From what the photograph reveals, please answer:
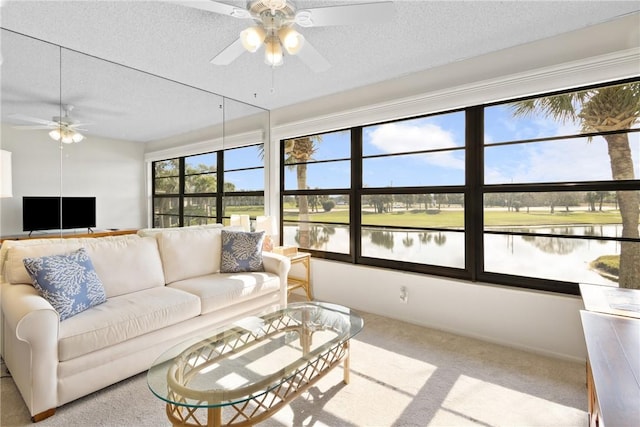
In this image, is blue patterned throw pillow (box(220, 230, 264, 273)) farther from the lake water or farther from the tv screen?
the tv screen

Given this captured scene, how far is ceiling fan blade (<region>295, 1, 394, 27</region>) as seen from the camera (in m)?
1.62

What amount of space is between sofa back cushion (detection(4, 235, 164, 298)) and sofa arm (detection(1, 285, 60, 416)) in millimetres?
434

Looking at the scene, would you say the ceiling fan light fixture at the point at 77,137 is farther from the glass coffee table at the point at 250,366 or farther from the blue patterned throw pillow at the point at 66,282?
the glass coffee table at the point at 250,366

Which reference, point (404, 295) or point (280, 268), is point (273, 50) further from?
point (404, 295)

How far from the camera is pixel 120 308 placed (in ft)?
7.00

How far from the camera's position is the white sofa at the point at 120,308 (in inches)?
69.8

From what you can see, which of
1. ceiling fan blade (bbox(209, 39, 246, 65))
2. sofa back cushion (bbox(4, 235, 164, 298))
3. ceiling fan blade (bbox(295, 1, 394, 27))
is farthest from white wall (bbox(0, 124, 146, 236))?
ceiling fan blade (bbox(295, 1, 394, 27))

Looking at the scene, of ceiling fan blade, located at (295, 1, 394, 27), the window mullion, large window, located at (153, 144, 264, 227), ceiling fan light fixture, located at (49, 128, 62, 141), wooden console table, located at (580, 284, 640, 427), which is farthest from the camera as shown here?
large window, located at (153, 144, 264, 227)

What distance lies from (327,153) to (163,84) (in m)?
1.97

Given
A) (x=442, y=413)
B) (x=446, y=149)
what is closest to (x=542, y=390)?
(x=442, y=413)

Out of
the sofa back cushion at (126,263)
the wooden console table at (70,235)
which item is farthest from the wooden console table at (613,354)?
the wooden console table at (70,235)

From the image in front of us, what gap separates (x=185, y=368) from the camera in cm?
160

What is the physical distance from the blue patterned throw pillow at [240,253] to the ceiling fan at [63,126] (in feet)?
5.08

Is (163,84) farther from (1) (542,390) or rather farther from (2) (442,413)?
(1) (542,390)
